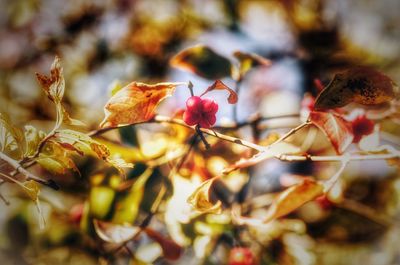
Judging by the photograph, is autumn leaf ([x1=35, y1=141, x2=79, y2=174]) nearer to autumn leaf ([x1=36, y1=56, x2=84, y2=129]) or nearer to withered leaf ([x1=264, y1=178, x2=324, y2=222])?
autumn leaf ([x1=36, y1=56, x2=84, y2=129])

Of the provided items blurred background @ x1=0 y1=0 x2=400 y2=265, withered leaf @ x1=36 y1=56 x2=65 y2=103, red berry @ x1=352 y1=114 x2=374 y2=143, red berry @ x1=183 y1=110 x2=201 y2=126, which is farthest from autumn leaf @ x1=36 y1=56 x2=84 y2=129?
red berry @ x1=352 y1=114 x2=374 y2=143

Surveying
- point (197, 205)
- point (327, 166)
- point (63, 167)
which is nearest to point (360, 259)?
point (327, 166)

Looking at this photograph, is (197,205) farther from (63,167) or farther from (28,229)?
(28,229)

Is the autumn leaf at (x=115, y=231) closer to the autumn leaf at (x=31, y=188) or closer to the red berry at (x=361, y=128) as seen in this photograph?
the autumn leaf at (x=31, y=188)

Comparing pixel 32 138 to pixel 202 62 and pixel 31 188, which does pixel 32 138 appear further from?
pixel 202 62

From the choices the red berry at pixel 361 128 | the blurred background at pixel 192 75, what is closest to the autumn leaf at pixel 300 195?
the red berry at pixel 361 128

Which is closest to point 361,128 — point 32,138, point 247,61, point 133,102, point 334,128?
point 334,128
